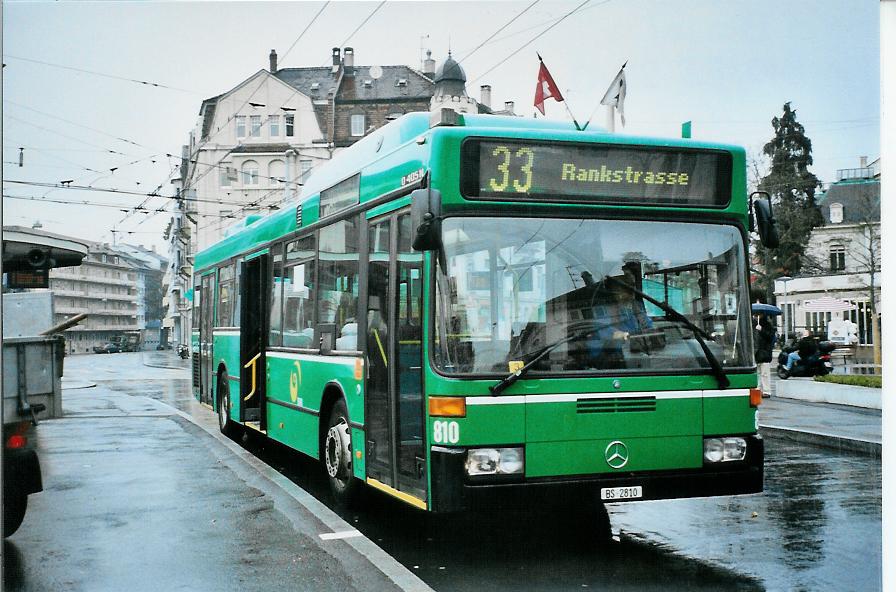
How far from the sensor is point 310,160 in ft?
37.7

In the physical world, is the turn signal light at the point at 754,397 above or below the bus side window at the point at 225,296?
below

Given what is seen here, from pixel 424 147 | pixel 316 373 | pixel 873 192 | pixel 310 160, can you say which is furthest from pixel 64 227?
pixel 873 192

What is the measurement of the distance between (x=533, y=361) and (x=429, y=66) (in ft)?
13.3

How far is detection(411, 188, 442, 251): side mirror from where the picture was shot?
624 cm

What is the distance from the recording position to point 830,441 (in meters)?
13.0

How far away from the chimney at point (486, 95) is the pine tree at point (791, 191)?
2.69 meters

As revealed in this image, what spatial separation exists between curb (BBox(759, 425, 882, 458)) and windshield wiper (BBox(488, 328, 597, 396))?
22.7ft

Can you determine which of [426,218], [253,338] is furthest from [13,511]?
[253,338]

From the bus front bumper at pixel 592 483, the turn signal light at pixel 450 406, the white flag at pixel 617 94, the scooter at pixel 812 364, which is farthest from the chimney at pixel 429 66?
the scooter at pixel 812 364

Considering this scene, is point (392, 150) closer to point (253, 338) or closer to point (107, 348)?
point (107, 348)

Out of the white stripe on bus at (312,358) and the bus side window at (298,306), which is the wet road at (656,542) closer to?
the white stripe on bus at (312,358)

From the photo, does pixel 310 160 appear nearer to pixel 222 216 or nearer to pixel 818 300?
pixel 222 216

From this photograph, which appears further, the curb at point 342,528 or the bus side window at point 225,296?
the bus side window at point 225,296

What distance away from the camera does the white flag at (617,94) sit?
8.23m
